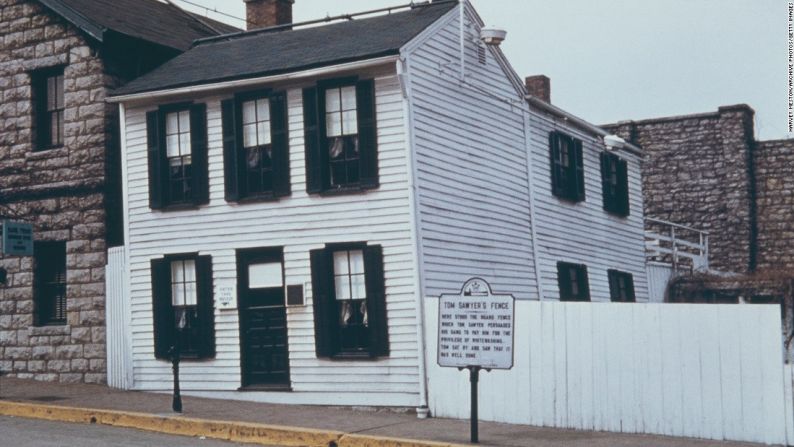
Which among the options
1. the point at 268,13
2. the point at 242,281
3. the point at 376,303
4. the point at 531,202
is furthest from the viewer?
the point at 268,13

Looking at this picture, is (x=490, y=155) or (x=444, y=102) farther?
(x=490, y=155)

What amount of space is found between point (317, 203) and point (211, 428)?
4568 millimetres

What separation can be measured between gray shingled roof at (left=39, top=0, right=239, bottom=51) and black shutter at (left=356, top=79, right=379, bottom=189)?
5657 mm

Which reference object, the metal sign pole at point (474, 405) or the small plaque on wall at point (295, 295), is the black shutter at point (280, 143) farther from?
the metal sign pole at point (474, 405)

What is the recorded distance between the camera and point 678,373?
15008 mm

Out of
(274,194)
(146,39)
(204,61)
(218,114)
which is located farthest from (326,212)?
(146,39)

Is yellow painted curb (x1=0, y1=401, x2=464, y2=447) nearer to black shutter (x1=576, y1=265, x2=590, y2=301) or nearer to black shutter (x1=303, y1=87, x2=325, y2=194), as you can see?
black shutter (x1=303, y1=87, x2=325, y2=194)

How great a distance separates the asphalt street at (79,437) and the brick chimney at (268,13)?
38.9 feet

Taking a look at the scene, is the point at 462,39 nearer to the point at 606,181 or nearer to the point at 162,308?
the point at 162,308

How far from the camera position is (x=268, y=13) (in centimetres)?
2552

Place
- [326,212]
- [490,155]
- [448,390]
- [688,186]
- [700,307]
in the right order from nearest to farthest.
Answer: [700,307]
[448,390]
[326,212]
[490,155]
[688,186]

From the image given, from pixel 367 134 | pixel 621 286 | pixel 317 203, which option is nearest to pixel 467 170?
pixel 367 134

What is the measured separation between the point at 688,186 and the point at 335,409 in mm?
18293

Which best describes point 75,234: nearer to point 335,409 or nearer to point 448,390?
point 335,409
